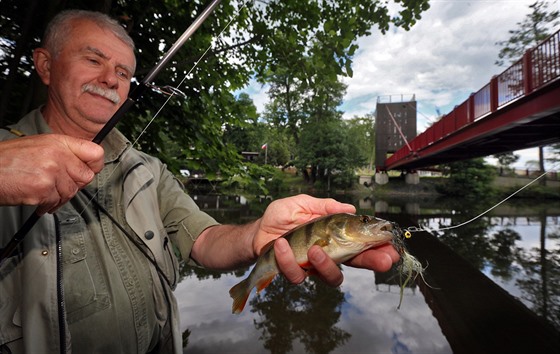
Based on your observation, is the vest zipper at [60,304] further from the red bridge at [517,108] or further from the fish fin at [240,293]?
the red bridge at [517,108]

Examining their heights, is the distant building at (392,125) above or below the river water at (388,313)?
above

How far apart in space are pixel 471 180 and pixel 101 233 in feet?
148

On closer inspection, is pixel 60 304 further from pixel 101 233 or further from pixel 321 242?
pixel 321 242

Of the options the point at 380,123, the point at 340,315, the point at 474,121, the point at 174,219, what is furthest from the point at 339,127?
the point at 174,219

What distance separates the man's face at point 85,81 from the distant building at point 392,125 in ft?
150

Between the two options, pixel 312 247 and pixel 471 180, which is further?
pixel 471 180

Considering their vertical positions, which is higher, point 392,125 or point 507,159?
point 392,125

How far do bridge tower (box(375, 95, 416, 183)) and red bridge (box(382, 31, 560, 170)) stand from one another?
30627mm

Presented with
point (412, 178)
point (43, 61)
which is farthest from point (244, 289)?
point (412, 178)

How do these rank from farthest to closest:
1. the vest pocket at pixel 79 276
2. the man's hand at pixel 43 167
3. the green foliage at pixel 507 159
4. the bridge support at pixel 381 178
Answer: the green foliage at pixel 507 159, the bridge support at pixel 381 178, the vest pocket at pixel 79 276, the man's hand at pixel 43 167

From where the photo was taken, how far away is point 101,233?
81.0 inches

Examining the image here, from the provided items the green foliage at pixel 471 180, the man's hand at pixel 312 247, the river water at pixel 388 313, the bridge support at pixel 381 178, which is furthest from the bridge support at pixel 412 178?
the man's hand at pixel 312 247

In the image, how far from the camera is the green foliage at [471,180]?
38.0 metres

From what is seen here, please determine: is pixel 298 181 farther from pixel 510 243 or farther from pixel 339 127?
pixel 510 243
